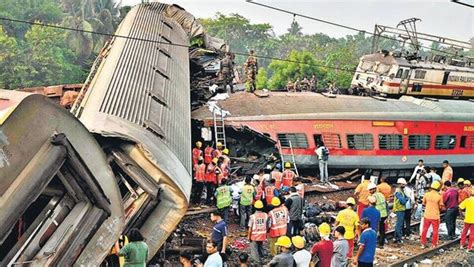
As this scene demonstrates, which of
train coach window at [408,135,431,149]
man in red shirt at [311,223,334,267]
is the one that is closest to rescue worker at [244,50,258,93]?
train coach window at [408,135,431,149]

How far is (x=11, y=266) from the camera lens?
339 cm

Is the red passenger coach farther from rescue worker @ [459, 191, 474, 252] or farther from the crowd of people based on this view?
rescue worker @ [459, 191, 474, 252]

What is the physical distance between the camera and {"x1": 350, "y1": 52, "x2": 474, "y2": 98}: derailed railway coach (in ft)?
62.3

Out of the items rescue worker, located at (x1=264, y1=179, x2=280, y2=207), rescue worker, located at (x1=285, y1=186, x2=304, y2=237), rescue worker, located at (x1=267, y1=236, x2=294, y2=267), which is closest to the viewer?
rescue worker, located at (x1=267, y1=236, x2=294, y2=267)

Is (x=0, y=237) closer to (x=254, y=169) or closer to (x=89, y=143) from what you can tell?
(x=89, y=143)

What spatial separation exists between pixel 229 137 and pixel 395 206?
507 cm

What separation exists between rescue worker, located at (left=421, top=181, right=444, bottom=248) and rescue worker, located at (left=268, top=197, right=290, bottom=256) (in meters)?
2.77

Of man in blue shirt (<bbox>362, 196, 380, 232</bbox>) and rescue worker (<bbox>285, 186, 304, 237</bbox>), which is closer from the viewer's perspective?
man in blue shirt (<bbox>362, 196, 380, 232</bbox>)

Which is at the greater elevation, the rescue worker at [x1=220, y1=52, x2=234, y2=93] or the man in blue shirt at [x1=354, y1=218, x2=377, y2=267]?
the rescue worker at [x1=220, y1=52, x2=234, y2=93]

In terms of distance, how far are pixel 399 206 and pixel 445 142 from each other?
7697 mm

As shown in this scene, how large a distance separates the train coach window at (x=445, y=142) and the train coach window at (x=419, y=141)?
0.37 m

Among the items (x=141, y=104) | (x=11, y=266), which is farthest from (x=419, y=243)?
(x=11, y=266)

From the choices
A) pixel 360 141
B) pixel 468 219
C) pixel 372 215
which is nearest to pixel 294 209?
pixel 372 215

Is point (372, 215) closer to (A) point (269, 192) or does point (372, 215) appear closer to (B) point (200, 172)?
(A) point (269, 192)
